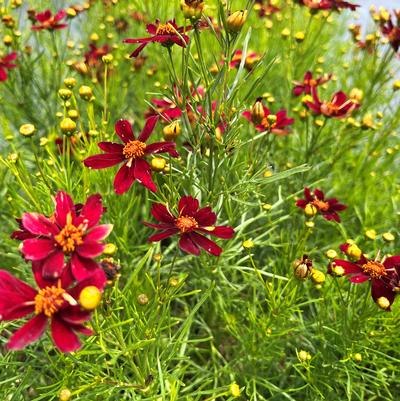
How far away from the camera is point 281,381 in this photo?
1355 mm

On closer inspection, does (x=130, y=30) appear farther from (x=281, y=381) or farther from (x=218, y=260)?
(x=281, y=381)

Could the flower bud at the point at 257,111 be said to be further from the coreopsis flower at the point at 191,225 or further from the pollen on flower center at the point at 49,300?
the pollen on flower center at the point at 49,300

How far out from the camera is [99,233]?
75cm

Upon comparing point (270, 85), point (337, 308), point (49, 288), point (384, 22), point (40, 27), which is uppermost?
point (384, 22)

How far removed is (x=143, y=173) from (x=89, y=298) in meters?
0.39

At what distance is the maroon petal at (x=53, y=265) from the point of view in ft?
2.24

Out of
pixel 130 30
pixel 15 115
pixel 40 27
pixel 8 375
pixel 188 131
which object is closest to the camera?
pixel 188 131

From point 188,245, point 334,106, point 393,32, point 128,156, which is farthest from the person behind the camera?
point 393,32

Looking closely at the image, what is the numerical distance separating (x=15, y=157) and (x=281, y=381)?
41.8 inches

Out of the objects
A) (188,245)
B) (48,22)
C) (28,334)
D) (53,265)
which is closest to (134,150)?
(188,245)

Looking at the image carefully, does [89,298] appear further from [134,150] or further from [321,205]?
[321,205]

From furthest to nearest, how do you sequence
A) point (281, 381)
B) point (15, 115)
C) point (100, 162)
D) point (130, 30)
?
1. point (130, 30)
2. point (15, 115)
3. point (281, 381)
4. point (100, 162)

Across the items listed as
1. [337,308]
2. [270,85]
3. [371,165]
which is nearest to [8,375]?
[337,308]

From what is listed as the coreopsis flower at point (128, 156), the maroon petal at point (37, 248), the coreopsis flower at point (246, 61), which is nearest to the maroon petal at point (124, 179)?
the coreopsis flower at point (128, 156)
